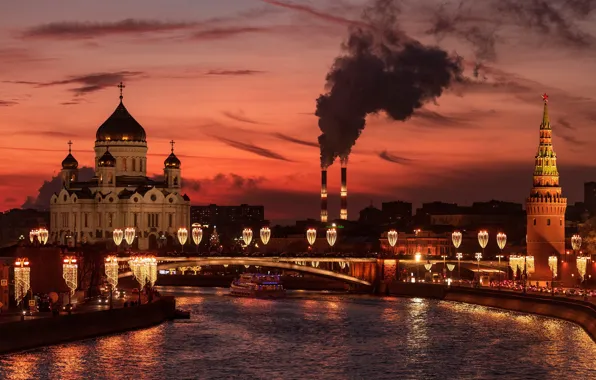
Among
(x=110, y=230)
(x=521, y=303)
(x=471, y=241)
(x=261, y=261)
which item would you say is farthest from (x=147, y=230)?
(x=521, y=303)

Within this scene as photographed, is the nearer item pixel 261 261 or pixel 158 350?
pixel 158 350

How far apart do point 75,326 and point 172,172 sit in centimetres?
11624

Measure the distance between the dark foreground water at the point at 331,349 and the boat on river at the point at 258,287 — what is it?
2332 cm

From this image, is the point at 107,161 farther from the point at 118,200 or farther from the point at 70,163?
the point at 70,163

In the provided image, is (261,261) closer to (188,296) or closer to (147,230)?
(188,296)

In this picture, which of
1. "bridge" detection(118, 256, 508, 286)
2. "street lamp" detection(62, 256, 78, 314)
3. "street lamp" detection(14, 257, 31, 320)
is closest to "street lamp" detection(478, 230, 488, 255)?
"bridge" detection(118, 256, 508, 286)

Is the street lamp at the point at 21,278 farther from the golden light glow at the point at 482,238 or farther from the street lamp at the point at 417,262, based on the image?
the golden light glow at the point at 482,238

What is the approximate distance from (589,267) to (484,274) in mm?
20287

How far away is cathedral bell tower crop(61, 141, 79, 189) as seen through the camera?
191 meters

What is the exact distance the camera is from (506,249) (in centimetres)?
16912

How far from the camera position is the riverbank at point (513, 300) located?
8362 cm

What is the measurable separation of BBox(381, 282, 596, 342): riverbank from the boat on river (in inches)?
393

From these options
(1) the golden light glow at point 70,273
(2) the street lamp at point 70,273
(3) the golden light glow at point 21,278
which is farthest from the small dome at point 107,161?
(3) the golden light glow at point 21,278

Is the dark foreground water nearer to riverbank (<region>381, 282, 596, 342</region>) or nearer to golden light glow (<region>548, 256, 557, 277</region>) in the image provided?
riverbank (<region>381, 282, 596, 342</region>)
